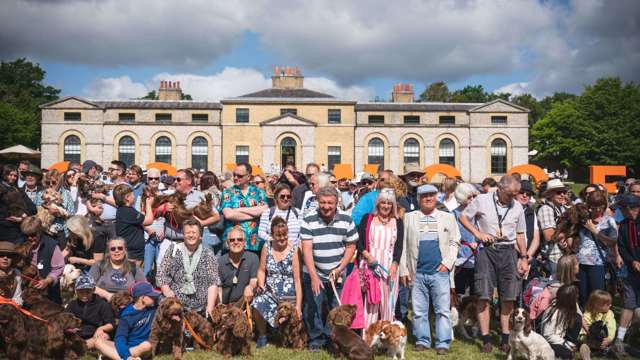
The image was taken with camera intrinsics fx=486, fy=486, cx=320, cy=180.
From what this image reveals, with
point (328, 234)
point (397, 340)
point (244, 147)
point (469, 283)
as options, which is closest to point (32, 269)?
point (328, 234)

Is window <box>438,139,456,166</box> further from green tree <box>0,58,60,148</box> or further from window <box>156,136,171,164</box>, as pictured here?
green tree <box>0,58,60,148</box>

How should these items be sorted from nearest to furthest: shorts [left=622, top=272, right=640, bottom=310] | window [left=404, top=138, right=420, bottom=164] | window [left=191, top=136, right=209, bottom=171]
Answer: shorts [left=622, top=272, right=640, bottom=310]
window [left=191, top=136, right=209, bottom=171]
window [left=404, top=138, right=420, bottom=164]

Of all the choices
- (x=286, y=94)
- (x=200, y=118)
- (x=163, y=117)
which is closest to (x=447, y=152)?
(x=286, y=94)

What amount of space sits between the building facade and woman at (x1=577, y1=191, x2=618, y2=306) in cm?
3790

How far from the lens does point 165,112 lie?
4497 cm

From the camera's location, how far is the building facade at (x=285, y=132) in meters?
44.1

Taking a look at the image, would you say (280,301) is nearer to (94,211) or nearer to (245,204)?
(245,204)

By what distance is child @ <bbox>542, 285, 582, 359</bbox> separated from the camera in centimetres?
597

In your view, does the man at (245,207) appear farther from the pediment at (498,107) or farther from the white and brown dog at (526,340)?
the pediment at (498,107)

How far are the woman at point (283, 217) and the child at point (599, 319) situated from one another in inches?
157

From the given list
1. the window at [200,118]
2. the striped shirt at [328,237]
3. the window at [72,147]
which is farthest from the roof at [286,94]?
the striped shirt at [328,237]

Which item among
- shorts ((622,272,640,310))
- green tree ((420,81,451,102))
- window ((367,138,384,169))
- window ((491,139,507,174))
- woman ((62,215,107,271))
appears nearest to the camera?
shorts ((622,272,640,310))

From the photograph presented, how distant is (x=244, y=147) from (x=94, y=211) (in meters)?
37.2

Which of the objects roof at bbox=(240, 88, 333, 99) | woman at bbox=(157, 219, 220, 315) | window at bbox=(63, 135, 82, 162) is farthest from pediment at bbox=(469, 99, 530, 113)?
woman at bbox=(157, 219, 220, 315)
